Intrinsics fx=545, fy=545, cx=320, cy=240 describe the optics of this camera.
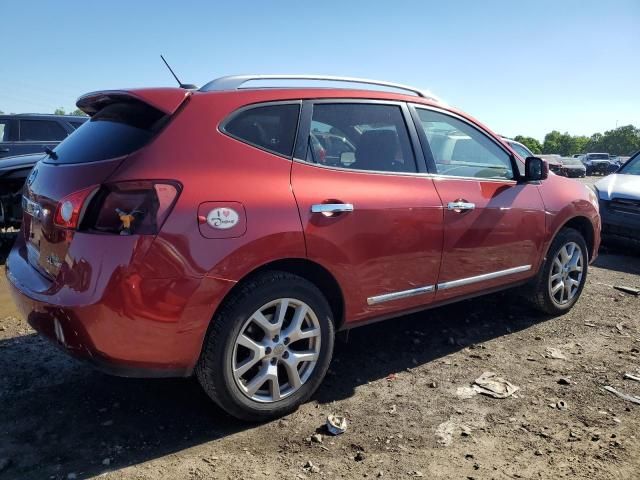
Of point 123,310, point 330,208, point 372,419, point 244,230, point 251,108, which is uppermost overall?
point 251,108

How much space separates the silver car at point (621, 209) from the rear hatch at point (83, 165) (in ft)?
21.6

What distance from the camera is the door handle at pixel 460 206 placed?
373 cm

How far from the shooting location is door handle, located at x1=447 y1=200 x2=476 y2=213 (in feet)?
12.2

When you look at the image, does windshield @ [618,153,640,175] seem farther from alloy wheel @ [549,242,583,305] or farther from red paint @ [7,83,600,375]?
red paint @ [7,83,600,375]

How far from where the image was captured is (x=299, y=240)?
2.93 metres

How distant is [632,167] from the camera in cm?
870

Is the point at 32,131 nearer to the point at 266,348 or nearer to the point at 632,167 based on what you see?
the point at 266,348

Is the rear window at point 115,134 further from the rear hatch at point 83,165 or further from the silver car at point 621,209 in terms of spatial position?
the silver car at point 621,209

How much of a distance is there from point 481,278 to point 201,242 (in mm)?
2312

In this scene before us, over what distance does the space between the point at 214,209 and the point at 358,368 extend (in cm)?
172

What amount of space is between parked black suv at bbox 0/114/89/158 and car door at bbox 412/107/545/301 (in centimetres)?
749

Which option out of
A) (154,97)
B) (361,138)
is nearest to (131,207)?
(154,97)

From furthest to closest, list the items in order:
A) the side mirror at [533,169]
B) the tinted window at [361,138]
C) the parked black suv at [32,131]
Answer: the parked black suv at [32,131]
the side mirror at [533,169]
the tinted window at [361,138]

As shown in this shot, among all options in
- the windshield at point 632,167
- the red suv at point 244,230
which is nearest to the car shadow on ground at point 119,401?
the red suv at point 244,230
